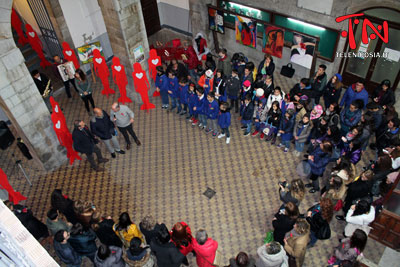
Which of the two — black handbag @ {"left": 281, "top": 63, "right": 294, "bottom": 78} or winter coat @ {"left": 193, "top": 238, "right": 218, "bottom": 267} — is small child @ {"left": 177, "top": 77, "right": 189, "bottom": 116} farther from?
winter coat @ {"left": 193, "top": 238, "right": 218, "bottom": 267}

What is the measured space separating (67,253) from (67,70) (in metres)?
6.29

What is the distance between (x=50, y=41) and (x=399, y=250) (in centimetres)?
1182

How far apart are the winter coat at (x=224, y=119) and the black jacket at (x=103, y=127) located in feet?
9.08

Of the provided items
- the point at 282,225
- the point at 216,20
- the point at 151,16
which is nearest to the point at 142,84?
the point at 216,20

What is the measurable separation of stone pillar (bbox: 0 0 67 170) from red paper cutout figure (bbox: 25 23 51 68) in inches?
196

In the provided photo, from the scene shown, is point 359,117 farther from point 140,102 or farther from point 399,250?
point 140,102

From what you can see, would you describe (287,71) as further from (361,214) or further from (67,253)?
(67,253)

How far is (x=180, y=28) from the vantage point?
1405cm

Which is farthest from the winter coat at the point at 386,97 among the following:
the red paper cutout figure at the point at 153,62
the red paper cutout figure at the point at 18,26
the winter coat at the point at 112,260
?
the red paper cutout figure at the point at 18,26

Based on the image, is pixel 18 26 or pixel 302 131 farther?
pixel 18 26

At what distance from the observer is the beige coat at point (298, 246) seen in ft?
18.0

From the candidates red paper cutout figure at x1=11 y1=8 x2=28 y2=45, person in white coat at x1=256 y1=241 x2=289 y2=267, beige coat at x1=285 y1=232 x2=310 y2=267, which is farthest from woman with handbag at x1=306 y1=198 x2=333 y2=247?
red paper cutout figure at x1=11 y1=8 x2=28 y2=45

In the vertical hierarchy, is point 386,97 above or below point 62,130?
above

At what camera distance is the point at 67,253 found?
591 cm
